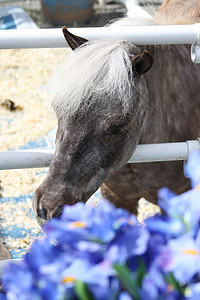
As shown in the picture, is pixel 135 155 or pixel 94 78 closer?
pixel 94 78

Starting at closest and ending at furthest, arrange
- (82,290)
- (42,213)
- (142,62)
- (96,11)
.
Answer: (82,290) < (42,213) < (142,62) < (96,11)

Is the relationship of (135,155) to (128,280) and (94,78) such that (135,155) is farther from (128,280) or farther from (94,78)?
(128,280)

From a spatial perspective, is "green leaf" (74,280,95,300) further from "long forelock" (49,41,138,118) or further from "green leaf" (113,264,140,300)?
"long forelock" (49,41,138,118)

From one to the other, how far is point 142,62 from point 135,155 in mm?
246

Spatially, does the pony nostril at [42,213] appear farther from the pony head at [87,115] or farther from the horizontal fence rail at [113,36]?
the horizontal fence rail at [113,36]

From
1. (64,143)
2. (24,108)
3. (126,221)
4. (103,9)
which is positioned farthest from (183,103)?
(103,9)

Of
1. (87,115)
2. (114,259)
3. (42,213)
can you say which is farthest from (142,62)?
(114,259)

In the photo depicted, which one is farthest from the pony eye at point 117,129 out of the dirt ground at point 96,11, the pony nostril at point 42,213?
the dirt ground at point 96,11

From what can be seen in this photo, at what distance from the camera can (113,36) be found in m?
1.11

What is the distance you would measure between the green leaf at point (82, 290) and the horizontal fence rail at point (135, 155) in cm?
75

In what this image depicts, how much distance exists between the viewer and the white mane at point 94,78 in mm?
1102

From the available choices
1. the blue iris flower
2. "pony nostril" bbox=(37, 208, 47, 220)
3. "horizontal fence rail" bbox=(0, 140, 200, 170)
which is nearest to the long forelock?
"horizontal fence rail" bbox=(0, 140, 200, 170)

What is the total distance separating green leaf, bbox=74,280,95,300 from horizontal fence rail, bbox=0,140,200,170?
75 cm

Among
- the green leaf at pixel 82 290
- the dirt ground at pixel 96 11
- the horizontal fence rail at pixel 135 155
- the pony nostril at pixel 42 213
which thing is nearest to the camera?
the green leaf at pixel 82 290
